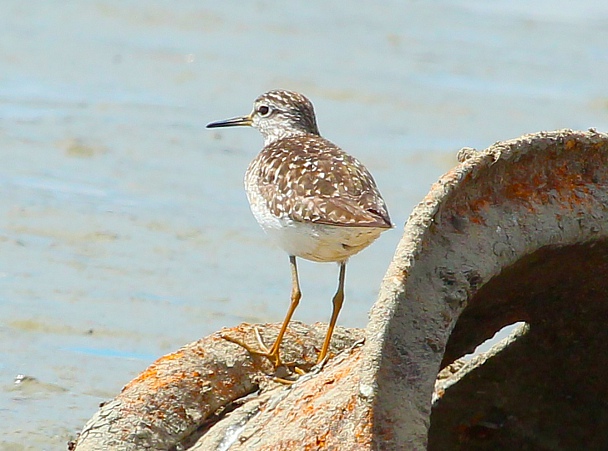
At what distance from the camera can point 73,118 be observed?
29.3 feet

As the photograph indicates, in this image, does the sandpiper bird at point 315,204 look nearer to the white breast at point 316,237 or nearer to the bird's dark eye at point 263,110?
the white breast at point 316,237

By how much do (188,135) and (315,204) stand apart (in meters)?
4.48

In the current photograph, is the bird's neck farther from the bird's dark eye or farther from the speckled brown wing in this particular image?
the speckled brown wing

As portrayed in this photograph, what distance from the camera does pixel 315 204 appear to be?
441 cm

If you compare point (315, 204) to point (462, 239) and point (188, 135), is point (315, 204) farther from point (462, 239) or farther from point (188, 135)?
point (188, 135)

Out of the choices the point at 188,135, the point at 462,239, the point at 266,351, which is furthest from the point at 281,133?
the point at 462,239

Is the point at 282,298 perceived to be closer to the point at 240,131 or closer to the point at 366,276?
the point at 366,276

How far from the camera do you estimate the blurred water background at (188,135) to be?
19.2 ft

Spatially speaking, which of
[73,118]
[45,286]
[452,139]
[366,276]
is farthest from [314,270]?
[73,118]

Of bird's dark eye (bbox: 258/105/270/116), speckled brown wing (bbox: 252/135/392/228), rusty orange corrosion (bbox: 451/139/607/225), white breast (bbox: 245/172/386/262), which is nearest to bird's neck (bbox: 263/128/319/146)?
bird's dark eye (bbox: 258/105/270/116)

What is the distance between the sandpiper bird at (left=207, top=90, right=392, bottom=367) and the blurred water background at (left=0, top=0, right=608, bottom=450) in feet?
3.72

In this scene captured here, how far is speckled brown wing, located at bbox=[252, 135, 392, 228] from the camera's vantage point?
14.0 ft

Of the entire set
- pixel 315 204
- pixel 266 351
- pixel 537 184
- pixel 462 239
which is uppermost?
pixel 537 184

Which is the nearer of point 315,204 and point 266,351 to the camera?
point 266,351
